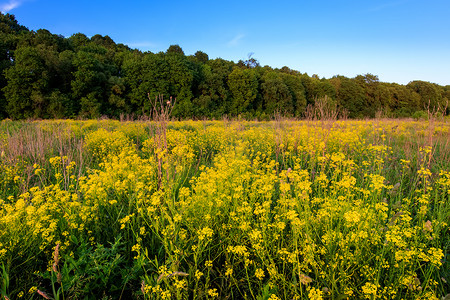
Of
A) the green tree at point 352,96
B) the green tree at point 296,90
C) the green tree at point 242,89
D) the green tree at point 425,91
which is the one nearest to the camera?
the green tree at point 242,89

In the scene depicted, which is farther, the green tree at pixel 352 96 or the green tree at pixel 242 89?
the green tree at pixel 352 96

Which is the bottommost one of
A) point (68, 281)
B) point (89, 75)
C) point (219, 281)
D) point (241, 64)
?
point (219, 281)

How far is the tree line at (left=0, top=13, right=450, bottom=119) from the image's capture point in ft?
67.2

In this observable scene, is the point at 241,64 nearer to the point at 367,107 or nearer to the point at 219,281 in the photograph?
the point at 367,107

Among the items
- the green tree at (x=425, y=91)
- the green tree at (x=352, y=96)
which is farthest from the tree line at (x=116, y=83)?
the green tree at (x=425, y=91)

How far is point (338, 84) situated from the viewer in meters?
43.4

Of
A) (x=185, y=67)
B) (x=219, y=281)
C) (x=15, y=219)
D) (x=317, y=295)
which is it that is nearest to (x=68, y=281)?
(x=15, y=219)

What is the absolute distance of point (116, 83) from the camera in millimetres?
24953

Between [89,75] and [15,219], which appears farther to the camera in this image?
[89,75]

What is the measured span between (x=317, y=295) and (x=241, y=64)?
41962 mm

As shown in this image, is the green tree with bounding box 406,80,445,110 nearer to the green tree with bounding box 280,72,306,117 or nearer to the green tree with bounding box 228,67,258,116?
the green tree with bounding box 280,72,306,117

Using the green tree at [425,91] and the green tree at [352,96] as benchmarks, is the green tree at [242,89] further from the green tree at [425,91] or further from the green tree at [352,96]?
the green tree at [425,91]

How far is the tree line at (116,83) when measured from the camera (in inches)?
806

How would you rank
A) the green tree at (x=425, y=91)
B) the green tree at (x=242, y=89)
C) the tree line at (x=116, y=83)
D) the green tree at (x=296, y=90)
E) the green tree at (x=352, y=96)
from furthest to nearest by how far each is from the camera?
the green tree at (x=425, y=91) → the green tree at (x=352, y=96) → the green tree at (x=296, y=90) → the green tree at (x=242, y=89) → the tree line at (x=116, y=83)
